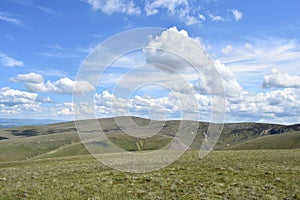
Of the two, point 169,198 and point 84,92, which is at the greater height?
point 84,92

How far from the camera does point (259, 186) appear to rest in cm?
2100

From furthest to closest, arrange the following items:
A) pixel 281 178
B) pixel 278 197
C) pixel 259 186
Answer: pixel 281 178, pixel 259 186, pixel 278 197

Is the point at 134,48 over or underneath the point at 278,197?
over

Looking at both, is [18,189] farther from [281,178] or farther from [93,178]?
[281,178]

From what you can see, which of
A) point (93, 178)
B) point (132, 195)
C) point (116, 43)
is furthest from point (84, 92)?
point (132, 195)

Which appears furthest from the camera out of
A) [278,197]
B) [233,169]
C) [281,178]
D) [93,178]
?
[233,169]

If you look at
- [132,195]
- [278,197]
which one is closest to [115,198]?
[132,195]

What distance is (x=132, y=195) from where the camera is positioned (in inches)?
757

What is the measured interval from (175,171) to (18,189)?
13635mm

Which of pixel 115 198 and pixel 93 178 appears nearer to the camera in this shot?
pixel 115 198

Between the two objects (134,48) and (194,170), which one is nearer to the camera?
(194,170)

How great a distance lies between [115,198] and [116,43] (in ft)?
56.1

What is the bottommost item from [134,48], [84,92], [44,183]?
[44,183]

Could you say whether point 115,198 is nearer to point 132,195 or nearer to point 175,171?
point 132,195
